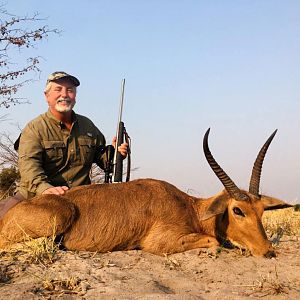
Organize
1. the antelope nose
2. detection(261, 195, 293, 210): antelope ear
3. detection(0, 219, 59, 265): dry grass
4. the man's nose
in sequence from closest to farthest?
detection(0, 219, 59, 265): dry grass, the antelope nose, detection(261, 195, 293, 210): antelope ear, the man's nose

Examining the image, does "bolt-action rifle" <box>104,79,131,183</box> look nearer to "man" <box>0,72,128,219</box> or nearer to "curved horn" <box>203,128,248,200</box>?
"man" <box>0,72,128,219</box>

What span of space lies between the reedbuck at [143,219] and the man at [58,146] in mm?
808

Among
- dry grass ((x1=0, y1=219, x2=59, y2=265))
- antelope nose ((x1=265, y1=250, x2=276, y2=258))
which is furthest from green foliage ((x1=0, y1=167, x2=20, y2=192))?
antelope nose ((x1=265, y1=250, x2=276, y2=258))

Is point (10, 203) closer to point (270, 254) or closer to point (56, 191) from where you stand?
point (56, 191)

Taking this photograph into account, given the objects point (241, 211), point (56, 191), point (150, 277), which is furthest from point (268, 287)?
point (56, 191)

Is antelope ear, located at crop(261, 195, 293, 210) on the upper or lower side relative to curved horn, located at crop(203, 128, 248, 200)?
lower

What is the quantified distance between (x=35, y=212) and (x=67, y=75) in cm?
268

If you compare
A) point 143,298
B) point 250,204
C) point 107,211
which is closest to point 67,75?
point 107,211

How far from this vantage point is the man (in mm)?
6668

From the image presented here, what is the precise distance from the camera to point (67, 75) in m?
7.50

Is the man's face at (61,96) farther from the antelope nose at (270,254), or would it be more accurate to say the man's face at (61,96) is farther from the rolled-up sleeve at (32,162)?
the antelope nose at (270,254)

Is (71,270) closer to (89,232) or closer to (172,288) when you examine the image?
(172,288)

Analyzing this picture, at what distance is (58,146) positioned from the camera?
7.08 m

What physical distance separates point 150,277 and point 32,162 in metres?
2.90
